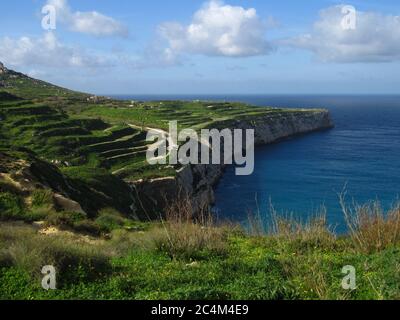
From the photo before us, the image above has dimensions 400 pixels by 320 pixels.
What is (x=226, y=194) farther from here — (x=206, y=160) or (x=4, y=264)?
(x=4, y=264)

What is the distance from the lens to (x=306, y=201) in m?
56.4

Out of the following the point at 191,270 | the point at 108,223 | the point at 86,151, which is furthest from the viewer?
the point at 86,151

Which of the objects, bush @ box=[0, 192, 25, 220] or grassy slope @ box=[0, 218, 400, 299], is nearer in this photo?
grassy slope @ box=[0, 218, 400, 299]

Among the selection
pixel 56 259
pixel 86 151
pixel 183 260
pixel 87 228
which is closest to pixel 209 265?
pixel 183 260

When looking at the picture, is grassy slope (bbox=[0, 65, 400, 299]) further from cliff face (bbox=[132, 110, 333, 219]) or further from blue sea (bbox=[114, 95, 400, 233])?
blue sea (bbox=[114, 95, 400, 233])

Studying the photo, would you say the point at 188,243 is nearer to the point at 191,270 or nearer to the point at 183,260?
the point at 183,260

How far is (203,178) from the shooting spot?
2447 inches

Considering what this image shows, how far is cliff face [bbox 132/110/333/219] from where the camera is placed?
46931 millimetres

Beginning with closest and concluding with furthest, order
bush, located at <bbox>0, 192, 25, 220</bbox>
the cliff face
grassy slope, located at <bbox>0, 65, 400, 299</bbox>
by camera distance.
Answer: grassy slope, located at <bbox>0, 65, 400, 299</bbox>, bush, located at <bbox>0, 192, 25, 220</bbox>, the cliff face

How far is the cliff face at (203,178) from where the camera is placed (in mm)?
46931

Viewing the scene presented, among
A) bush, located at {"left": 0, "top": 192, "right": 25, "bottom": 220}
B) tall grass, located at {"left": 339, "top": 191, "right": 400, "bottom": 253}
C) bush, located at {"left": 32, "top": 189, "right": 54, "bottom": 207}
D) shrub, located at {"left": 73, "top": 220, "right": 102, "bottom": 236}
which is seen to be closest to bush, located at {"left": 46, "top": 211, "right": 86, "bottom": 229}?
shrub, located at {"left": 73, "top": 220, "right": 102, "bottom": 236}

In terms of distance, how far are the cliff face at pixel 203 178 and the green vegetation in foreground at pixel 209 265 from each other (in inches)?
63.9

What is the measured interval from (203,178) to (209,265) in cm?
5100

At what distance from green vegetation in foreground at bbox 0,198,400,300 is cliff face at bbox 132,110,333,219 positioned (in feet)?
5.33
